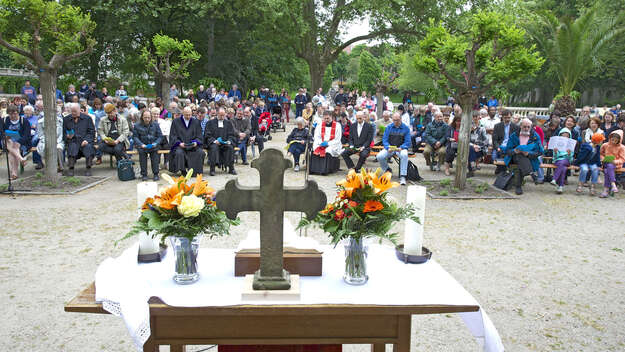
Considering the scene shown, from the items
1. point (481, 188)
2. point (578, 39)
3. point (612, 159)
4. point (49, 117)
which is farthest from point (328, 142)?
point (578, 39)

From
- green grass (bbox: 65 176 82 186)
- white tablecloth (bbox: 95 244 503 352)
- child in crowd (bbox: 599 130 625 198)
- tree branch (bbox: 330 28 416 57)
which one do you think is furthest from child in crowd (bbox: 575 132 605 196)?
tree branch (bbox: 330 28 416 57)

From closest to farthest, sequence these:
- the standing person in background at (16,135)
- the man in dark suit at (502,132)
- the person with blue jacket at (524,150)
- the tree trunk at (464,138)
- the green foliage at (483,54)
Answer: the green foliage at (483,54) < the tree trunk at (464,138) < the person with blue jacket at (524,150) < the standing person in background at (16,135) < the man in dark suit at (502,132)

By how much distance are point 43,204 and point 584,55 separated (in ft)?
60.8

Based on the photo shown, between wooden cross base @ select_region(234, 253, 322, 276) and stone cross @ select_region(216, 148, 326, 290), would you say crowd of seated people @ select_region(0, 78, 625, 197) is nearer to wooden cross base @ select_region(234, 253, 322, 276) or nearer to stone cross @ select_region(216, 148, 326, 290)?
wooden cross base @ select_region(234, 253, 322, 276)

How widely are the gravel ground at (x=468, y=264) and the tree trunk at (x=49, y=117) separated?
0.99 m

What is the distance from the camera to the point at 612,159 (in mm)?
10391

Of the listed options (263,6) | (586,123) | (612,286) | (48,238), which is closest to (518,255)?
(612,286)

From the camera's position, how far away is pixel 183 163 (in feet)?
37.4

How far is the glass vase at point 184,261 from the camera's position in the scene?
2559 millimetres

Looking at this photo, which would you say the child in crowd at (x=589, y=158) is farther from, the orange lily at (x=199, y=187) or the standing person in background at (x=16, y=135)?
the standing person in background at (x=16, y=135)

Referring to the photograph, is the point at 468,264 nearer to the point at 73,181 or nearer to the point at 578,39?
the point at 73,181

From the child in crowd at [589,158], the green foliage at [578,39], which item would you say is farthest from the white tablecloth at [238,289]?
the green foliage at [578,39]

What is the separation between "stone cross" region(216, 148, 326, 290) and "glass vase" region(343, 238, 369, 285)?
12.9 inches

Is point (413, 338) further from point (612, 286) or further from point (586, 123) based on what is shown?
point (586, 123)
